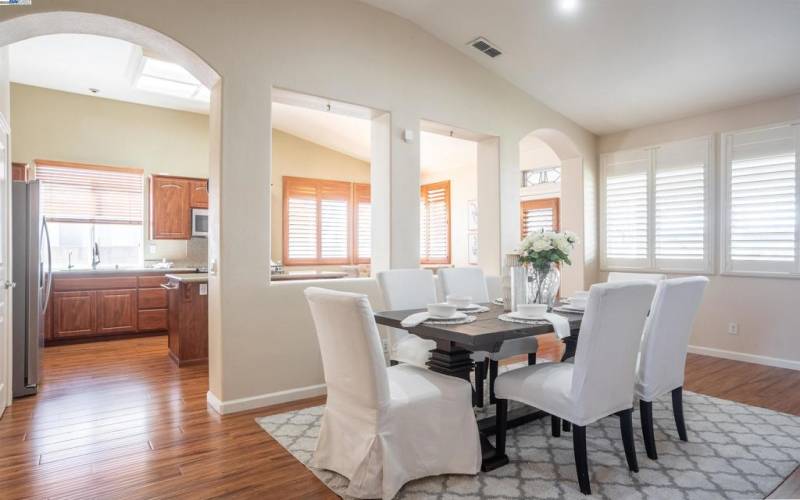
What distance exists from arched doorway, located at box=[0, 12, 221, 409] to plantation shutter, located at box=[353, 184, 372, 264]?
514 centimetres

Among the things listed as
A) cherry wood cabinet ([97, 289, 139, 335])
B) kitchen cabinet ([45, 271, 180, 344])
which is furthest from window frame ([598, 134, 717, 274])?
cherry wood cabinet ([97, 289, 139, 335])

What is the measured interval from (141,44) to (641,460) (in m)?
4.09

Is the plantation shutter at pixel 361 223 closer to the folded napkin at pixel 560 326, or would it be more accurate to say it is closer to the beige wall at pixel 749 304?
the beige wall at pixel 749 304

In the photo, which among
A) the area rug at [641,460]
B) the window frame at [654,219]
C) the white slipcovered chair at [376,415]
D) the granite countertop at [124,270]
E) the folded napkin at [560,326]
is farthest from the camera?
the granite countertop at [124,270]

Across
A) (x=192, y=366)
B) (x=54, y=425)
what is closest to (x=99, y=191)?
(x=192, y=366)

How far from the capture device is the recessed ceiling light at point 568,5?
11.7 ft

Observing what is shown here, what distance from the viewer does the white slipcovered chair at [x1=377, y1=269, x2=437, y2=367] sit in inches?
121

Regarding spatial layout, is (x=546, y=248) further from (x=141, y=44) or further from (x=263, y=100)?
(x=141, y=44)

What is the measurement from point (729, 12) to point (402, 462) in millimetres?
3896

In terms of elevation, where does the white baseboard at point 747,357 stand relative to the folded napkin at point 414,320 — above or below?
below

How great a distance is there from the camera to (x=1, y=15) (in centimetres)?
248

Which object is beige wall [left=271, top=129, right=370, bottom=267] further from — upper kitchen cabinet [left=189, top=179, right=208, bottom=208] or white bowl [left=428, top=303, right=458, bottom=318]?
white bowl [left=428, top=303, right=458, bottom=318]

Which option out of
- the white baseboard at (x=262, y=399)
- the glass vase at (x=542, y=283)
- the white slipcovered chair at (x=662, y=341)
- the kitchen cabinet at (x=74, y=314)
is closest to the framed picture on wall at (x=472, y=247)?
the white baseboard at (x=262, y=399)

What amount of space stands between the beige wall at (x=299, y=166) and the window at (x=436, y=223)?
1257mm
